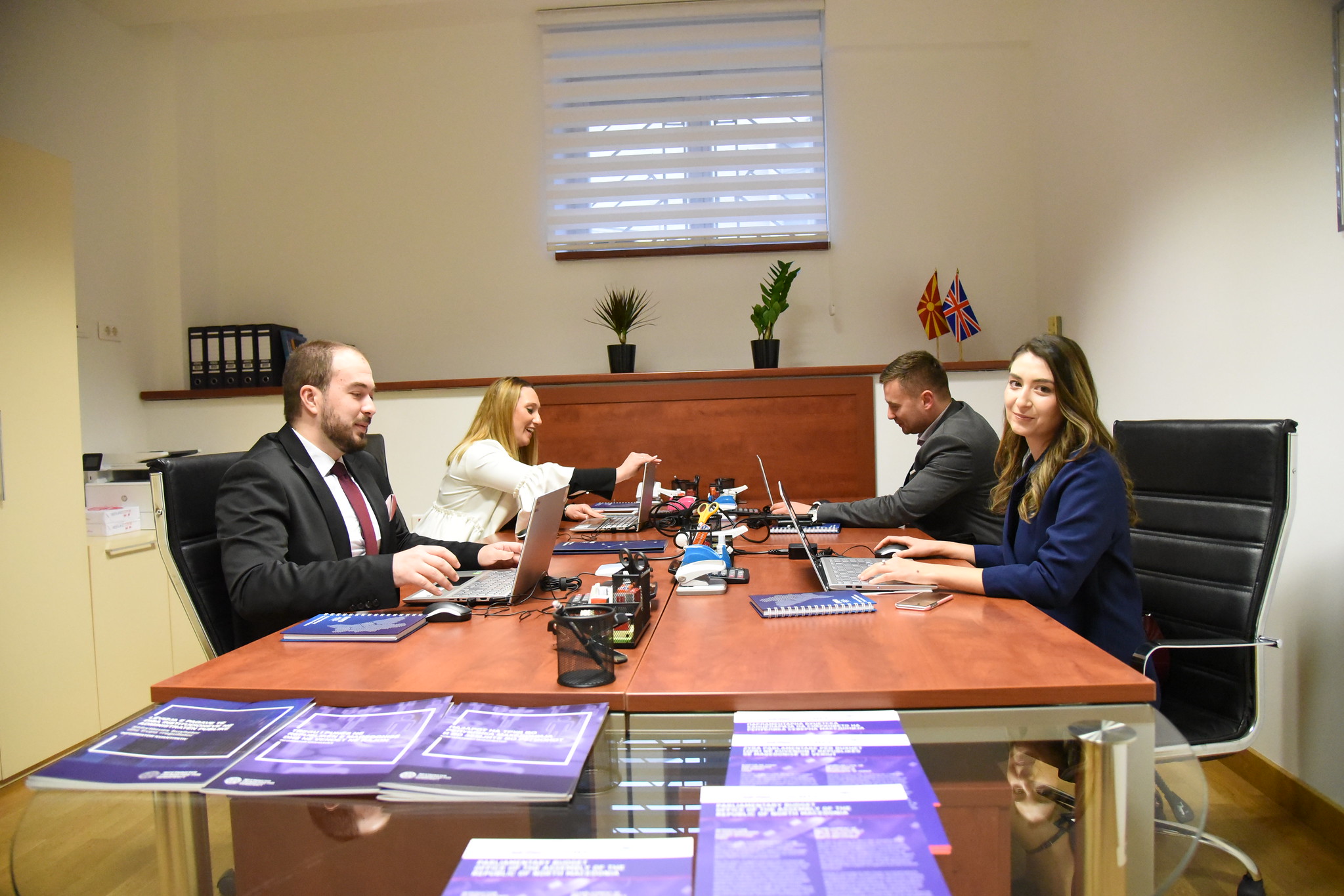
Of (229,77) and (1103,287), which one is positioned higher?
(229,77)

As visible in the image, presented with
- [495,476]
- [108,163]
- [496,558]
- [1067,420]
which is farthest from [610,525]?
[108,163]

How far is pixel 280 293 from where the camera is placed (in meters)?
4.60

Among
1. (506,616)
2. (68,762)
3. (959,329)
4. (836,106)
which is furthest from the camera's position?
(836,106)

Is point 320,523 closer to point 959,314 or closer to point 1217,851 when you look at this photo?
point 1217,851

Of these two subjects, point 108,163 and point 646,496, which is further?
point 108,163

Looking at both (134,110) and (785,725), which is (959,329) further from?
(134,110)

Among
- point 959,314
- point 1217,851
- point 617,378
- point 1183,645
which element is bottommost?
point 1217,851

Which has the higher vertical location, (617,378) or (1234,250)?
(1234,250)

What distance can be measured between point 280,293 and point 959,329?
12.5 ft

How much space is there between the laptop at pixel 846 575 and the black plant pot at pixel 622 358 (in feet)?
7.28

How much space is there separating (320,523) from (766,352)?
2650 mm

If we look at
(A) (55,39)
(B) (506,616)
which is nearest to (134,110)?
(A) (55,39)

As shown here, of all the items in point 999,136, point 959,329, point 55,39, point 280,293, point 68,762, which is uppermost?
point 55,39

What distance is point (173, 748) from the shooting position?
100 centimetres
